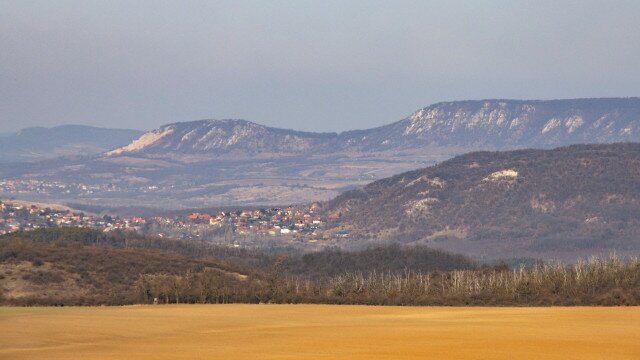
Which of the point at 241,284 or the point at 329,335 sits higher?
the point at 329,335

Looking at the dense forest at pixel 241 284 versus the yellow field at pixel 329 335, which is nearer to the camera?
the yellow field at pixel 329 335

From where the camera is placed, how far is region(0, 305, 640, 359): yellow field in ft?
132

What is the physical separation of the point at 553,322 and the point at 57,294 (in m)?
69.5

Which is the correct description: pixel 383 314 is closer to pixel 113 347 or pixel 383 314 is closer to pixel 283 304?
pixel 283 304

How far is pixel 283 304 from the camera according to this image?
85.2 meters

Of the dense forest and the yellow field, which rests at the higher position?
the yellow field

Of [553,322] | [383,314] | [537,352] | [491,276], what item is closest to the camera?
[537,352]

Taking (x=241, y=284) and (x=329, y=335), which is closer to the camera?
(x=329, y=335)

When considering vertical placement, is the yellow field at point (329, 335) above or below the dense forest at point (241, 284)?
above

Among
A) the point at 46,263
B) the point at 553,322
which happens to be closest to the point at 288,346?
the point at 553,322

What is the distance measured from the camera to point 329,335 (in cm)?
4709

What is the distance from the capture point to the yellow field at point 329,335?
1578 inches

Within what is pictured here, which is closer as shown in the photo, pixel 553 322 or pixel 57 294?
pixel 553 322

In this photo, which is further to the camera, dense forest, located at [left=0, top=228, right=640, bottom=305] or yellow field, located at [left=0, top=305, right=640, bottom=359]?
dense forest, located at [left=0, top=228, right=640, bottom=305]
